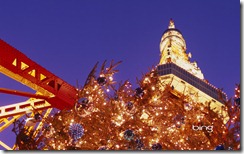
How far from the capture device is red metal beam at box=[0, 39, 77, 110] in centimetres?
712

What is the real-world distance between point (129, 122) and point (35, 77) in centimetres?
181

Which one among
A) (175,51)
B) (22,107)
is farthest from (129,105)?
(175,51)

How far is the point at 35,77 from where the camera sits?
7.74 metres

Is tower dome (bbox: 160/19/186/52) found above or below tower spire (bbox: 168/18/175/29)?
below

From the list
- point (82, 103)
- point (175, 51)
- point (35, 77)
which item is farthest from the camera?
point (175, 51)

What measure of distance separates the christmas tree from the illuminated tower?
103 ft

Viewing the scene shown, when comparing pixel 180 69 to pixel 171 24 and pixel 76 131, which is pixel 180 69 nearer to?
pixel 171 24

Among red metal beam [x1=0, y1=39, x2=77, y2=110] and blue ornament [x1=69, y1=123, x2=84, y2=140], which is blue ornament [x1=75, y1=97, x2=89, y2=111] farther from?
blue ornament [x1=69, y1=123, x2=84, y2=140]

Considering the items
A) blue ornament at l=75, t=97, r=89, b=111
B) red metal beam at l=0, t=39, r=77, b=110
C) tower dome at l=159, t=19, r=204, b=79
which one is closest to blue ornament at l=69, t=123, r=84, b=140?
blue ornament at l=75, t=97, r=89, b=111

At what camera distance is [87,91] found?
8.34 meters

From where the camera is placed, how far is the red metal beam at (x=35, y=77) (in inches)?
280

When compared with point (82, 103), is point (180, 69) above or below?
above

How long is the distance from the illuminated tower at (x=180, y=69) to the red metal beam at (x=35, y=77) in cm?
3205

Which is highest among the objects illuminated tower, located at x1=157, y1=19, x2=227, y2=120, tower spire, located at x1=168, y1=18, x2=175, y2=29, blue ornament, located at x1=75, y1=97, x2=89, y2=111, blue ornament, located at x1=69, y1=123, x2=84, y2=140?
tower spire, located at x1=168, y1=18, x2=175, y2=29
